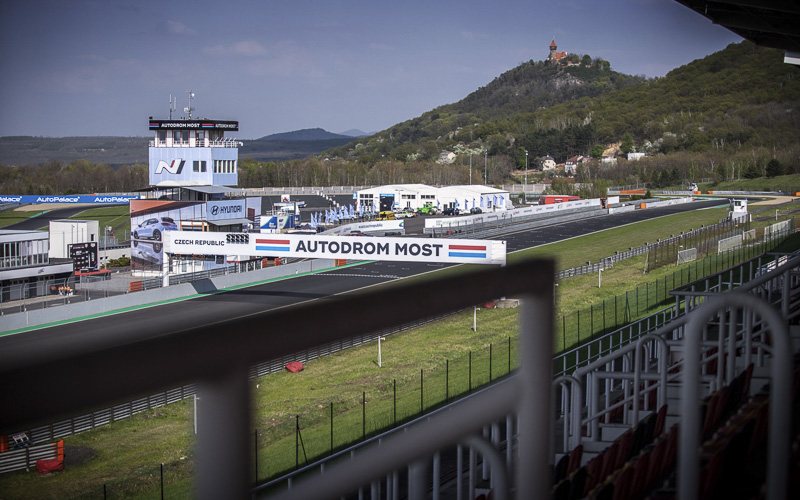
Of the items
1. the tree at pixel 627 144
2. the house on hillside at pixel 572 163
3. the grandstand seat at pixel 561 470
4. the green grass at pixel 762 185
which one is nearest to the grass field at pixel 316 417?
the grandstand seat at pixel 561 470

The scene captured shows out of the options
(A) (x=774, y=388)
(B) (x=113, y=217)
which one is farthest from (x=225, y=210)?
(A) (x=774, y=388)

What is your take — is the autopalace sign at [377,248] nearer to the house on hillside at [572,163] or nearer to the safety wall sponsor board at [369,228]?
the safety wall sponsor board at [369,228]

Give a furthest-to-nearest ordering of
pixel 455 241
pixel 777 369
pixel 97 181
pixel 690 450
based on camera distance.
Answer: pixel 97 181 → pixel 455 241 → pixel 777 369 → pixel 690 450

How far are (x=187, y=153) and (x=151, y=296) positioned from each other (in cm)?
1074

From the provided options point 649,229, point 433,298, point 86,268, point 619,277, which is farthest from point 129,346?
point 649,229

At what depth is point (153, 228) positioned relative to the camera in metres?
31.1

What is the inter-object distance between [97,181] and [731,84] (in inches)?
4417

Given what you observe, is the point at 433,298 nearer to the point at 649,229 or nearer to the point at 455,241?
the point at 455,241

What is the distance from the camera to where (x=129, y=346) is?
2.03 ft

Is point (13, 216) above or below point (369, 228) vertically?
below

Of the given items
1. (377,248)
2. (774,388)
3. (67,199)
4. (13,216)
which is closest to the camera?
(774,388)

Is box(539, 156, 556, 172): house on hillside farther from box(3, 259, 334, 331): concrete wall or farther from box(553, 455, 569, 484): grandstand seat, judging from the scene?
box(553, 455, 569, 484): grandstand seat

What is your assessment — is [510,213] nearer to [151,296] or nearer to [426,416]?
[151,296]

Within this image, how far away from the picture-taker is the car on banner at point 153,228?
30797 millimetres
